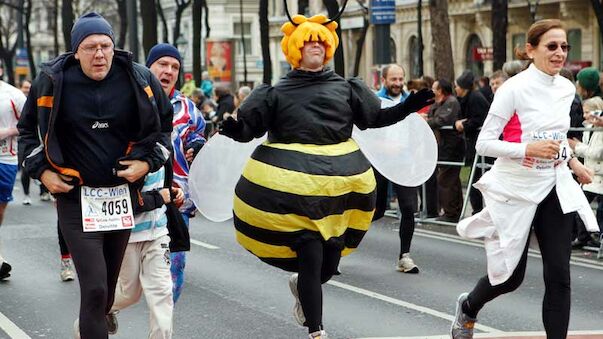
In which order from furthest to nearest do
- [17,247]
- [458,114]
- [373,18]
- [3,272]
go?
[373,18], [458,114], [17,247], [3,272]

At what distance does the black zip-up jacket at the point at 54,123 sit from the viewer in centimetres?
612

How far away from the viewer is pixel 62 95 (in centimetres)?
614

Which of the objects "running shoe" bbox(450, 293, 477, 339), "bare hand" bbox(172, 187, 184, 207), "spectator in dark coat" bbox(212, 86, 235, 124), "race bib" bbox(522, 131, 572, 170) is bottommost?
"running shoe" bbox(450, 293, 477, 339)

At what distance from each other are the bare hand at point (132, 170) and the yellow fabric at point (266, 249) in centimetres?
107

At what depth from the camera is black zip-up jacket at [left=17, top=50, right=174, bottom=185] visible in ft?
20.1

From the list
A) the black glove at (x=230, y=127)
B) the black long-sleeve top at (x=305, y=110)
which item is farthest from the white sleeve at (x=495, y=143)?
the black glove at (x=230, y=127)

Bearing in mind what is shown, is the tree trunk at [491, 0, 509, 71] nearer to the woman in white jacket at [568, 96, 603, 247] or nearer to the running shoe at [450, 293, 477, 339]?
the woman in white jacket at [568, 96, 603, 247]

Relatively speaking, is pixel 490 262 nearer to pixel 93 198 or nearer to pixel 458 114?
pixel 93 198

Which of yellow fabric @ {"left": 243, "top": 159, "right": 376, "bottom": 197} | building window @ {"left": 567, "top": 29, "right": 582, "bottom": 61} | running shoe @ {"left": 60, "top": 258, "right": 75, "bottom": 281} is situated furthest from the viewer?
building window @ {"left": 567, "top": 29, "right": 582, "bottom": 61}

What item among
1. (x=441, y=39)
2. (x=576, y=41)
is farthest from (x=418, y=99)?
(x=576, y=41)

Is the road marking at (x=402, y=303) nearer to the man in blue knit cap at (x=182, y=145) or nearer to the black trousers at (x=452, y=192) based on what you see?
the man in blue knit cap at (x=182, y=145)

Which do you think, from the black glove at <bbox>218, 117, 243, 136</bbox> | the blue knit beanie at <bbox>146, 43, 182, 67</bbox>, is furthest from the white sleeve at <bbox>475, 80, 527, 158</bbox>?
the blue knit beanie at <bbox>146, 43, 182, 67</bbox>

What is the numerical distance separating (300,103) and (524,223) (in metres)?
1.43

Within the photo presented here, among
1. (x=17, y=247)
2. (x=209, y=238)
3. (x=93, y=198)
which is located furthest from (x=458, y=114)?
(x=93, y=198)
